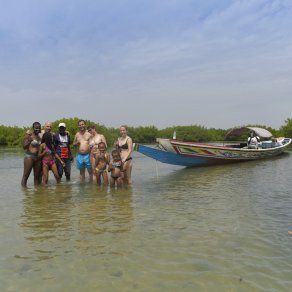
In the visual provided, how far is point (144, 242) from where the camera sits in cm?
446

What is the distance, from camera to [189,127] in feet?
183

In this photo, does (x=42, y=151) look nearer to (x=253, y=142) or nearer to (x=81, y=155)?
(x=81, y=155)

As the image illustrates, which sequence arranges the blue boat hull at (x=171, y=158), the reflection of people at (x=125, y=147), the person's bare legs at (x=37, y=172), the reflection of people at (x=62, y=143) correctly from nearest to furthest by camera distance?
the reflection of people at (x=125, y=147) → the person's bare legs at (x=37, y=172) → the reflection of people at (x=62, y=143) → the blue boat hull at (x=171, y=158)

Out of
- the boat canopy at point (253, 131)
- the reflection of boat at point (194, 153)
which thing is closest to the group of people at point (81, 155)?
the reflection of boat at point (194, 153)

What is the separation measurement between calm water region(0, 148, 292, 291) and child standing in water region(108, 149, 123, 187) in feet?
2.92

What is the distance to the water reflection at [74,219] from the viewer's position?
4.37m

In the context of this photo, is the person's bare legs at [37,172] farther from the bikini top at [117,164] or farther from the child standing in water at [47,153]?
the bikini top at [117,164]

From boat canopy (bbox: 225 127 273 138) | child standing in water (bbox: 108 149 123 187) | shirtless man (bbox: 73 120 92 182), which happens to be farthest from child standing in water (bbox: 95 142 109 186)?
boat canopy (bbox: 225 127 273 138)

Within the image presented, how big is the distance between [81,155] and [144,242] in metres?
5.45

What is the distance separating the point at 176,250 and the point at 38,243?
1.77m

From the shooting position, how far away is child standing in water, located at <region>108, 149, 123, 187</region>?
868 cm

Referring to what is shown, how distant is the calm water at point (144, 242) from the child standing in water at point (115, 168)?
2.92 ft

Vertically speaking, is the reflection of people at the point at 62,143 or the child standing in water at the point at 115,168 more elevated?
the reflection of people at the point at 62,143

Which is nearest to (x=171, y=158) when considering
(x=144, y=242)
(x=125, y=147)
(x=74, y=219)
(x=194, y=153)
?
(x=194, y=153)
